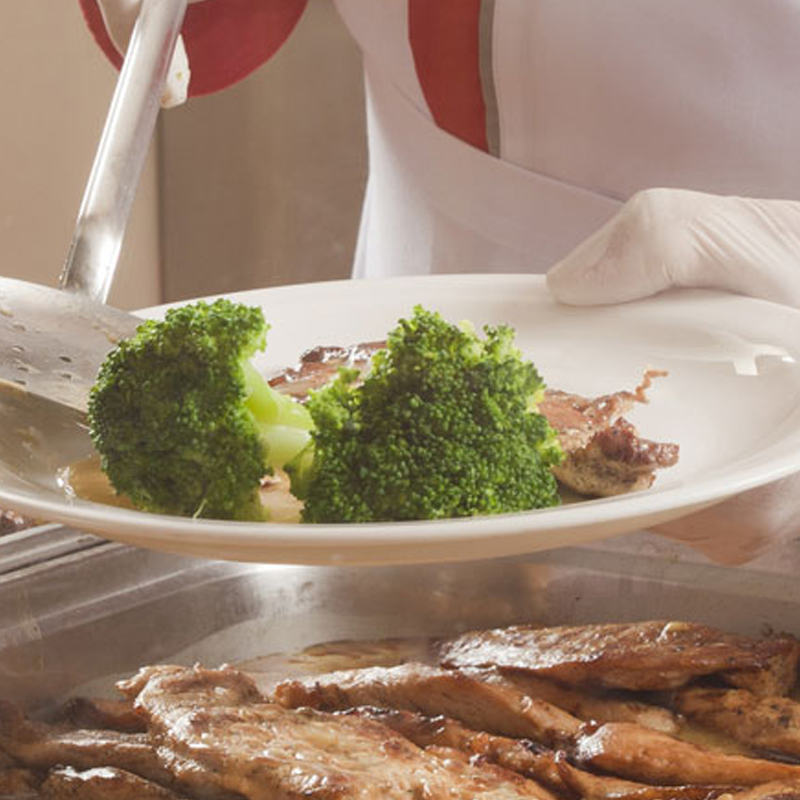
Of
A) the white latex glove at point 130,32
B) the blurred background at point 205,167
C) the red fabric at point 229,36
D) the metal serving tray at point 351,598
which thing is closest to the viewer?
the metal serving tray at point 351,598

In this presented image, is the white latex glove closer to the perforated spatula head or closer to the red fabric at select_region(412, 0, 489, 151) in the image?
the red fabric at select_region(412, 0, 489, 151)

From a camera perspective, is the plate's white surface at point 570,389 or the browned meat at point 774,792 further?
the browned meat at point 774,792

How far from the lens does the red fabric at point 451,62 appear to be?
179cm

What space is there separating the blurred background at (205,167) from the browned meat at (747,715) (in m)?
2.86

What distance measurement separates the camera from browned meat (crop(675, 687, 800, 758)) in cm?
120

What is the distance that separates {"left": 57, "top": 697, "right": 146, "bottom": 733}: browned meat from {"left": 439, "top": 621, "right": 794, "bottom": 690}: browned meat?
32cm

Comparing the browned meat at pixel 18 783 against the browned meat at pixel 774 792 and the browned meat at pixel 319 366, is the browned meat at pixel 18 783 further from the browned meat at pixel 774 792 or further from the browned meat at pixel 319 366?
the browned meat at pixel 774 792

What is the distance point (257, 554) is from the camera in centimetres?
80

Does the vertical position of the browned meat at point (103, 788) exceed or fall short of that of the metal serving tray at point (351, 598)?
it falls short

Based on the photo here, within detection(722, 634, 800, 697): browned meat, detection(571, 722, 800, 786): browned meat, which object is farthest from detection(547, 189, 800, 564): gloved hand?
detection(571, 722, 800, 786): browned meat

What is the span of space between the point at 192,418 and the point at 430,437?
0.58ft

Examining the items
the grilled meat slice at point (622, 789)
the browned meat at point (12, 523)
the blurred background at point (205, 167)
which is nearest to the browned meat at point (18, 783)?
the browned meat at point (12, 523)

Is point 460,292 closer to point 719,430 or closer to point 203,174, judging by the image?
point 719,430

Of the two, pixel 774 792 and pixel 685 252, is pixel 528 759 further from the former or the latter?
→ pixel 685 252
